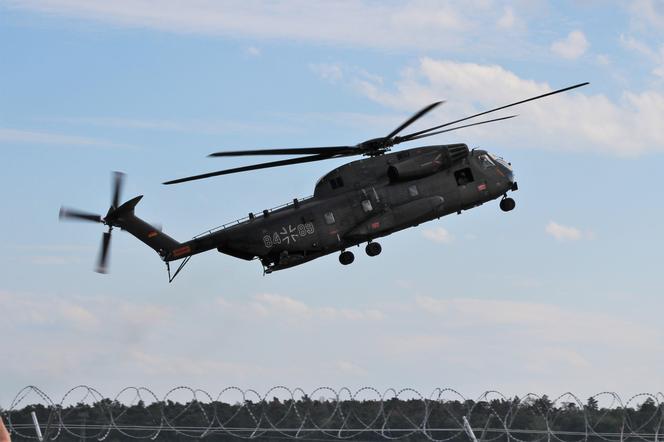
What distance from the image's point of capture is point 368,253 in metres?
37.2

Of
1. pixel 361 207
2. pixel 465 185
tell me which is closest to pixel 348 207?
pixel 361 207

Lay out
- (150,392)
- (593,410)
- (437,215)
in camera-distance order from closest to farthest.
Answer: (150,392) → (437,215) → (593,410)

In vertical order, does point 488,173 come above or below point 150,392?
above

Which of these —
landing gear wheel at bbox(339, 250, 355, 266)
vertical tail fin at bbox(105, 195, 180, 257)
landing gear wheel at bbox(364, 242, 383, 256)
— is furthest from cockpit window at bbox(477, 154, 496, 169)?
vertical tail fin at bbox(105, 195, 180, 257)

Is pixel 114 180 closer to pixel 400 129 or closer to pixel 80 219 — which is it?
pixel 80 219

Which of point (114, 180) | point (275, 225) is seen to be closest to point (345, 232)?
point (275, 225)

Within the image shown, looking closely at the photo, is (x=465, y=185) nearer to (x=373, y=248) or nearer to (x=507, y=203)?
(x=507, y=203)

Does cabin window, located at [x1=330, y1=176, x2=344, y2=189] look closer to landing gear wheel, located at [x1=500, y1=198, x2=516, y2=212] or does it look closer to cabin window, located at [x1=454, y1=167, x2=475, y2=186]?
cabin window, located at [x1=454, y1=167, x2=475, y2=186]

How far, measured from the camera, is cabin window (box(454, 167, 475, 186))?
37.7m

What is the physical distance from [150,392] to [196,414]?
Answer: 1466cm

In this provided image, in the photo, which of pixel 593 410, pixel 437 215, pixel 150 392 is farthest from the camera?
pixel 593 410

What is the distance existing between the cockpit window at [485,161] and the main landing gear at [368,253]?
490 centimetres

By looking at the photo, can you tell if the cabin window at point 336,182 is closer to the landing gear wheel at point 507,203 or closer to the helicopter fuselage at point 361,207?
the helicopter fuselage at point 361,207

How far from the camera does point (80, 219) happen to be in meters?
36.5
